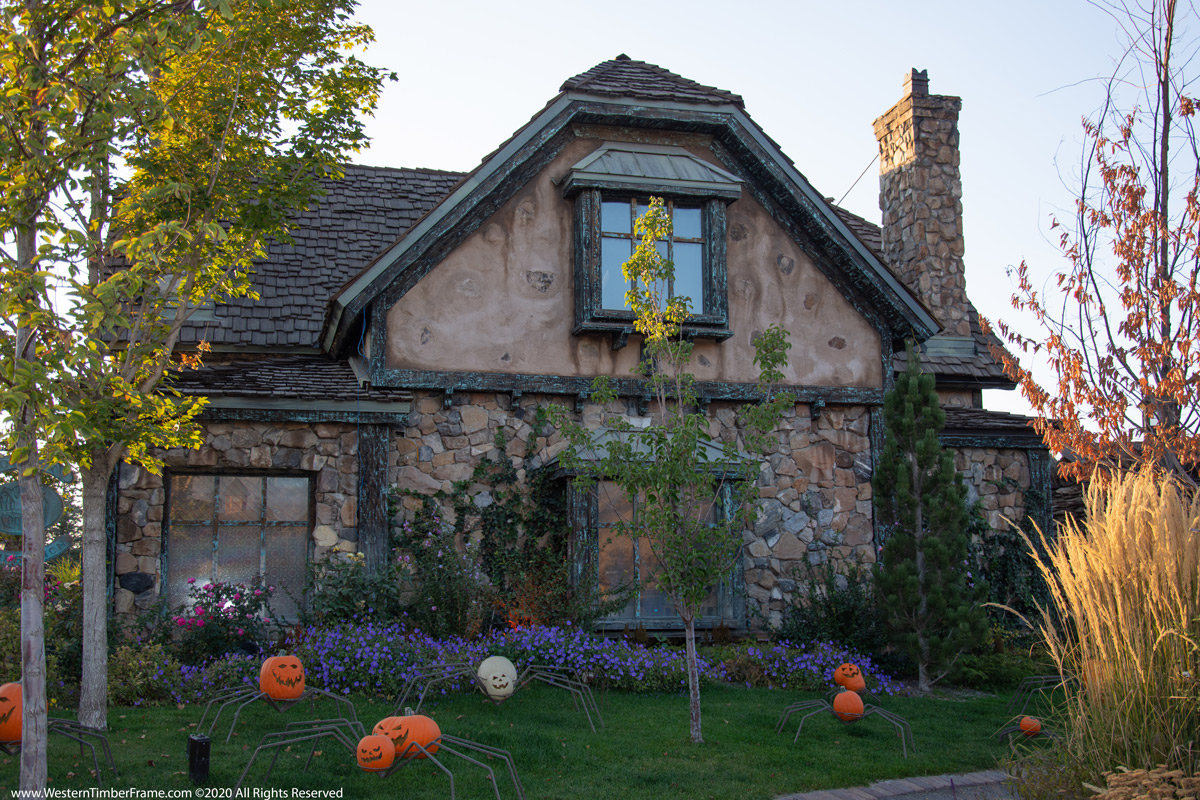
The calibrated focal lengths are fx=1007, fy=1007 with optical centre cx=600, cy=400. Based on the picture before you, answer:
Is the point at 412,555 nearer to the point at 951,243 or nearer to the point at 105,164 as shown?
the point at 105,164

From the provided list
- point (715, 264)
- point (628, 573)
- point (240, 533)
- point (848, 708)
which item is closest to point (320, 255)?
point (240, 533)

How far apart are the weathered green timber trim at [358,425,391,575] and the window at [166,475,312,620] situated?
26.7 inches

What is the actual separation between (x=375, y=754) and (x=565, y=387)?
6364mm

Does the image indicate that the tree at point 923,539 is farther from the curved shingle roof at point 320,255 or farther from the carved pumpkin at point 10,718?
the carved pumpkin at point 10,718

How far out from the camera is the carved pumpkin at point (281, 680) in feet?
22.2

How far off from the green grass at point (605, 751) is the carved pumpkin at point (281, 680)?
0.38 metres

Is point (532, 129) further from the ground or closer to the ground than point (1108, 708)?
further from the ground

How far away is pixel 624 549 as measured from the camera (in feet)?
36.7

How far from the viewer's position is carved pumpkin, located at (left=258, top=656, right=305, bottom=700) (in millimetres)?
6754

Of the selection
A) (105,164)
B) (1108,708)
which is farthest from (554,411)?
(1108,708)

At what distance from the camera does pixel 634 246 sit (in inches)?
452

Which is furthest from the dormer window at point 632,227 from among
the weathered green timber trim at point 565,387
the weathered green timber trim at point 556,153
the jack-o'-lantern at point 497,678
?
the jack-o'-lantern at point 497,678

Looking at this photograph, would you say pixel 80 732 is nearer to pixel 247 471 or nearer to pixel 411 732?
pixel 411 732

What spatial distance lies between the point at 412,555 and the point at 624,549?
2325 millimetres
